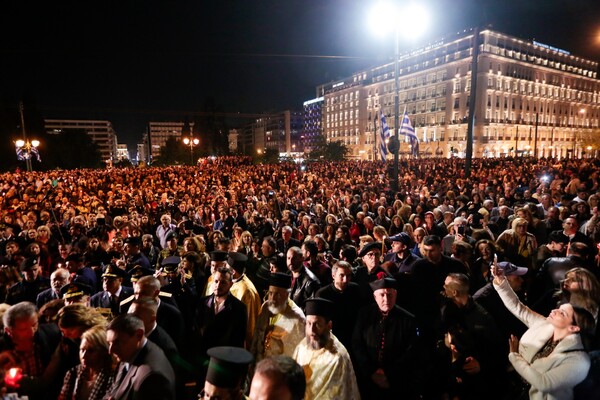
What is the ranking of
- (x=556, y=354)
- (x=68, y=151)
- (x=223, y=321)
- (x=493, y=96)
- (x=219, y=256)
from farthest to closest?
(x=493, y=96)
(x=68, y=151)
(x=219, y=256)
(x=223, y=321)
(x=556, y=354)

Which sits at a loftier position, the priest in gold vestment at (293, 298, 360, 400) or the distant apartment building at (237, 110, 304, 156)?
the distant apartment building at (237, 110, 304, 156)

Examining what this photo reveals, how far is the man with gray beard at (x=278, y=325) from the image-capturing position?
375cm

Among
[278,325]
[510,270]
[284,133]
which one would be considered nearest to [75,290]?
[278,325]

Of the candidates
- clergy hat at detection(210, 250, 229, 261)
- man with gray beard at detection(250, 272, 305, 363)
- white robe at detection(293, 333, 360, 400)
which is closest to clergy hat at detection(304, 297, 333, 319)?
white robe at detection(293, 333, 360, 400)

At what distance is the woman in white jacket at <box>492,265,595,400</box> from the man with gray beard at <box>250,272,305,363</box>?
1814mm

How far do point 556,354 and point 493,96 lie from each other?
8362 cm

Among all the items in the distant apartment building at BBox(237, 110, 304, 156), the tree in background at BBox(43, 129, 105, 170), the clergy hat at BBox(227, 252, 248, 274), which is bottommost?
the clergy hat at BBox(227, 252, 248, 274)

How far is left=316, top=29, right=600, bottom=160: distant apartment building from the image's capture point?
247 ft

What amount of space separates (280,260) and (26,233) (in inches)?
234

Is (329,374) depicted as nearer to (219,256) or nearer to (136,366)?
(136,366)

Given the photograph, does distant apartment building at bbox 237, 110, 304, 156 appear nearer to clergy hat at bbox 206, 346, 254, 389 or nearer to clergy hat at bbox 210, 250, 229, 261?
clergy hat at bbox 210, 250, 229, 261

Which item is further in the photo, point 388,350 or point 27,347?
point 388,350

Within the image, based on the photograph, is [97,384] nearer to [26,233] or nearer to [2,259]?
[2,259]

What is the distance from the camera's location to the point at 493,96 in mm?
76062
